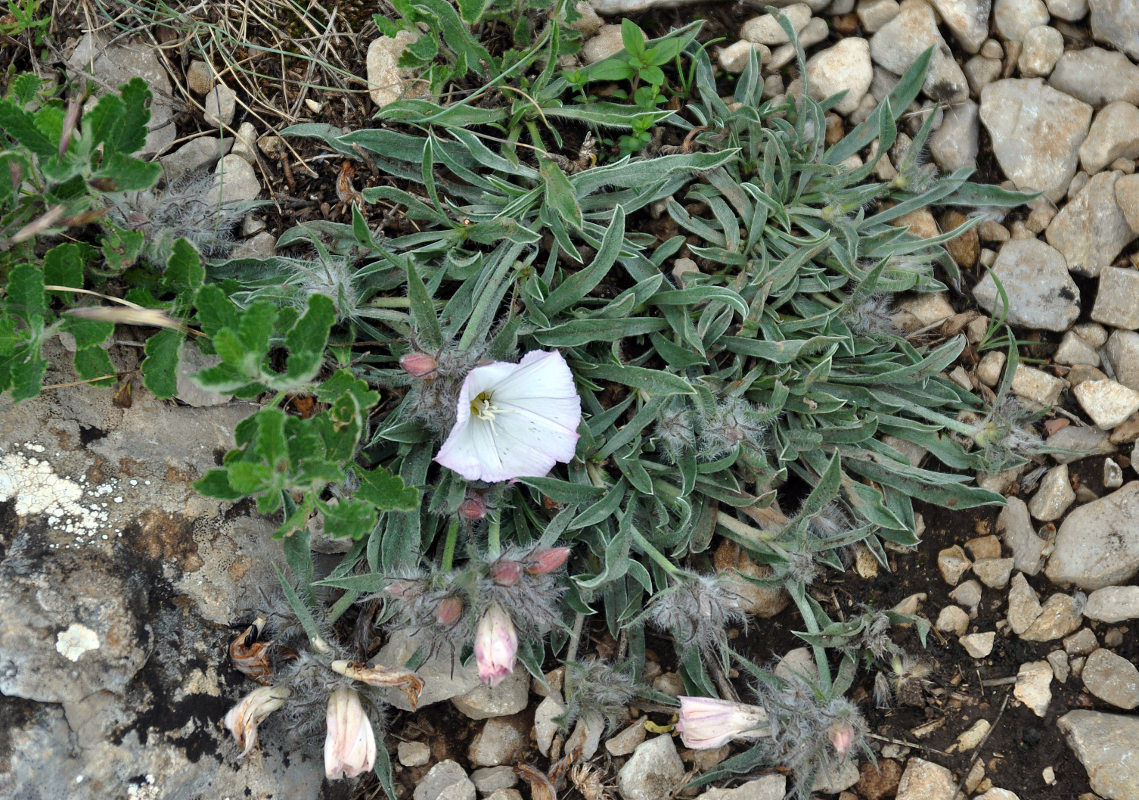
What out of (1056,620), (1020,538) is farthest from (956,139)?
(1056,620)

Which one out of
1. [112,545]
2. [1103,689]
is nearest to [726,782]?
[1103,689]

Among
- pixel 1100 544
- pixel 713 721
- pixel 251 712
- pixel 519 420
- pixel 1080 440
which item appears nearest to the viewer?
pixel 251 712

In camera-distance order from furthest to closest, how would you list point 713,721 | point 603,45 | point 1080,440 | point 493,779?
point 603,45 < point 1080,440 < point 493,779 < point 713,721

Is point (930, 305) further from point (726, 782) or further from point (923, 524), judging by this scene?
point (726, 782)

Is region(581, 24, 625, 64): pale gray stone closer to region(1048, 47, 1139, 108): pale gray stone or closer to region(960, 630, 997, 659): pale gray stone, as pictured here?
region(1048, 47, 1139, 108): pale gray stone

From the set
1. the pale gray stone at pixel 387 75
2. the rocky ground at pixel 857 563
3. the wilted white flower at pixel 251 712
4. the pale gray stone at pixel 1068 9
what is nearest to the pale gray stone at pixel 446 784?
the rocky ground at pixel 857 563

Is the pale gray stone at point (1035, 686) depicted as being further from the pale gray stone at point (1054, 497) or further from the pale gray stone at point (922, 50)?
the pale gray stone at point (922, 50)

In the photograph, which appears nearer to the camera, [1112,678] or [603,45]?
[1112,678]

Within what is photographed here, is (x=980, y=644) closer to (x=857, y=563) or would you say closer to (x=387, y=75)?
(x=857, y=563)
